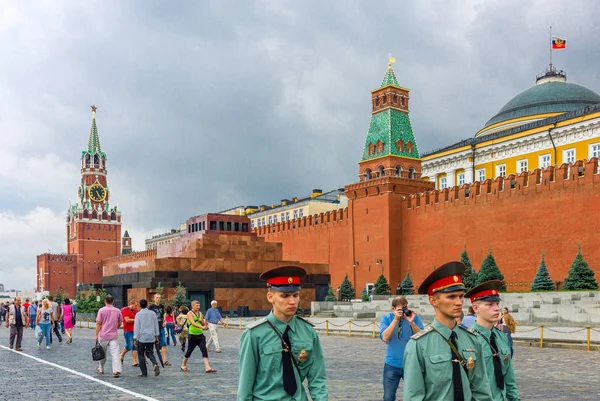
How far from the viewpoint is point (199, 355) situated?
1414cm

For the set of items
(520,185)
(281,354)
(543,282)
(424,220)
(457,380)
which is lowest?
(543,282)

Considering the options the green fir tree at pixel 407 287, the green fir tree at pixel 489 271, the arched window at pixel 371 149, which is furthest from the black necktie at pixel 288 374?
the arched window at pixel 371 149

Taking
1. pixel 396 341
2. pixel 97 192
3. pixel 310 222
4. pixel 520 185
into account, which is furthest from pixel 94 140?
pixel 396 341

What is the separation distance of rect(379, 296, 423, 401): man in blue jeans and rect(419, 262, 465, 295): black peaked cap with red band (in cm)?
260

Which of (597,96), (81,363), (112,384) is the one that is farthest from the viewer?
(597,96)

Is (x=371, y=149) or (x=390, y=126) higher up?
(x=390, y=126)

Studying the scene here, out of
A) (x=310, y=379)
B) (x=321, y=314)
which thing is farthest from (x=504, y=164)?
(x=310, y=379)

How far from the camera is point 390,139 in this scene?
3781 cm

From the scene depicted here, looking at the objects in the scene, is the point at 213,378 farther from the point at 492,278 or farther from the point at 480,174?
the point at 480,174

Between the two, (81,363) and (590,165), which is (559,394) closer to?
(81,363)

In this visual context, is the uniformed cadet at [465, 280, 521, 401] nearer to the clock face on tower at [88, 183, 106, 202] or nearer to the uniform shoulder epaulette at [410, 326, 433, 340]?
the uniform shoulder epaulette at [410, 326, 433, 340]

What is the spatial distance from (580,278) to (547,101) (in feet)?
78.5

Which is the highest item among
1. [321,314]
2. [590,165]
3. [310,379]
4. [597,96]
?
[597,96]

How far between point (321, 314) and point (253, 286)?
4673 mm
